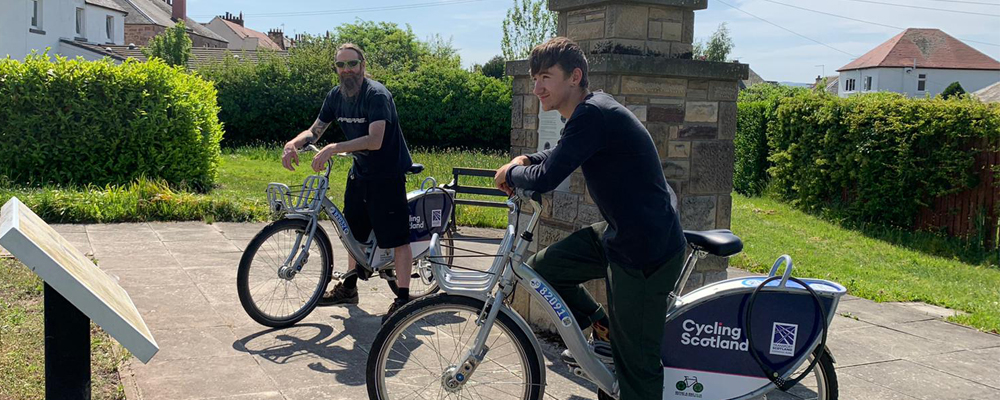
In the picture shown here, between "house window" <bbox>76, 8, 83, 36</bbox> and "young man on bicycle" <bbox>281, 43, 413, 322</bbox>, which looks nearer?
"young man on bicycle" <bbox>281, 43, 413, 322</bbox>

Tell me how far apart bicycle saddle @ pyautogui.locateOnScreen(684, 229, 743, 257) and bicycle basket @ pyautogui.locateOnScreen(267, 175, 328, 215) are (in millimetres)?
2747

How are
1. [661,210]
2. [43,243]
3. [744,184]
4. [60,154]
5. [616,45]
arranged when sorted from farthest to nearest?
[744,184], [60,154], [616,45], [661,210], [43,243]

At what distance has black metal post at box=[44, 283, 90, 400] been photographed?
2.71m

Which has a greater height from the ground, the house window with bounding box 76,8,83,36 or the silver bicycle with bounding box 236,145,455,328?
the house window with bounding box 76,8,83,36

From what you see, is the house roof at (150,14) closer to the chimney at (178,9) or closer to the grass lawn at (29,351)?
the chimney at (178,9)

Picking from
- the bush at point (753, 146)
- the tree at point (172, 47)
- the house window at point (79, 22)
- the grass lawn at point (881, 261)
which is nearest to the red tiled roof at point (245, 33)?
the house window at point (79, 22)

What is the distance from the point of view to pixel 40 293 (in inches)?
241

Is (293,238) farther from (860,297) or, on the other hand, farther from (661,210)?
(860,297)

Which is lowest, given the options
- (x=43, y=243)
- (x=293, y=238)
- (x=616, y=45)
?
(x=293, y=238)

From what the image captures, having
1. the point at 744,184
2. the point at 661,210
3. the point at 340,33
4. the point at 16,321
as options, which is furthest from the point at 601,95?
the point at 340,33

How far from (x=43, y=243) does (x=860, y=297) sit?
703cm

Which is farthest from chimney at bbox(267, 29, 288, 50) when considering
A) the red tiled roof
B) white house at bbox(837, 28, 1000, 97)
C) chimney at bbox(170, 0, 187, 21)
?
white house at bbox(837, 28, 1000, 97)

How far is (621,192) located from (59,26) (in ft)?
131

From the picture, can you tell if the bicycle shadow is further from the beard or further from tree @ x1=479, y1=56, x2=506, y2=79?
tree @ x1=479, y1=56, x2=506, y2=79
